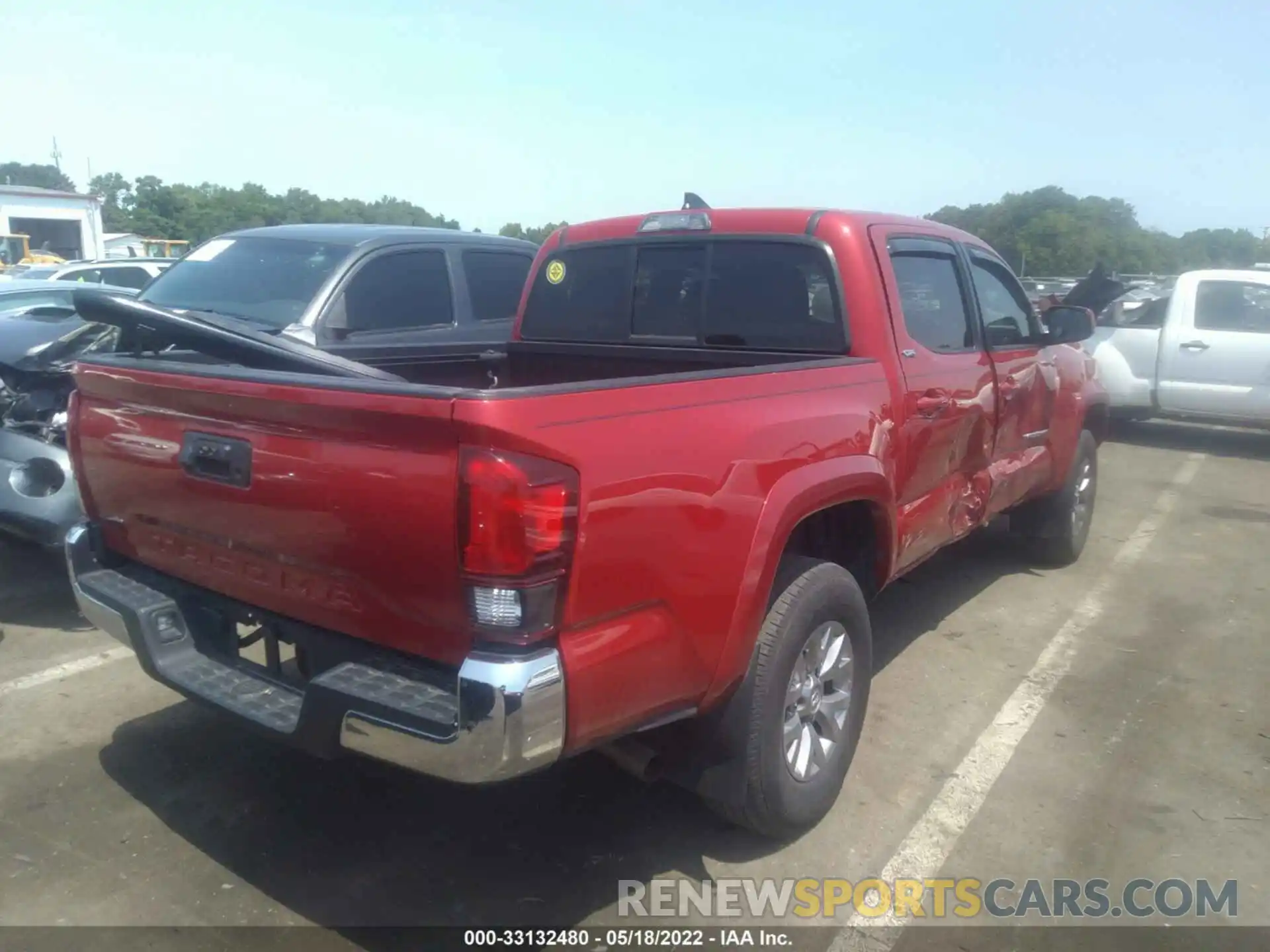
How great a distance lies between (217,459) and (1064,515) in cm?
490

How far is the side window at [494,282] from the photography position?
6.88 m

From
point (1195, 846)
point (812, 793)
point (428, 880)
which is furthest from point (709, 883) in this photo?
Result: point (1195, 846)

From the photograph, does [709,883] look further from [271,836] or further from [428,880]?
[271,836]

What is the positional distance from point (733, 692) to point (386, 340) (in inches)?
150

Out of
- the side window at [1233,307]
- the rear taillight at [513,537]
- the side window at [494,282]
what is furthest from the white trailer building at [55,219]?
the rear taillight at [513,537]

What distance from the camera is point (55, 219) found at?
43875 mm

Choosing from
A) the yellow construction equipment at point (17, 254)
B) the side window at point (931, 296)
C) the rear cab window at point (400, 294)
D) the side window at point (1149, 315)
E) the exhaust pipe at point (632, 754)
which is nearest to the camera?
the exhaust pipe at point (632, 754)

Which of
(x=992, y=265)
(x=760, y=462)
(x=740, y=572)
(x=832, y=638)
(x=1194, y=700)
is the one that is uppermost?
(x=992, y=265)

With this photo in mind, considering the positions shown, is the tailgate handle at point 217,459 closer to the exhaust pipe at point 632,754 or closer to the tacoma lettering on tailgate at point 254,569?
the tacoma lettering on tailgate at point 254,569

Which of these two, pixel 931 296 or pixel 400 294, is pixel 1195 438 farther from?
pixel 400 294

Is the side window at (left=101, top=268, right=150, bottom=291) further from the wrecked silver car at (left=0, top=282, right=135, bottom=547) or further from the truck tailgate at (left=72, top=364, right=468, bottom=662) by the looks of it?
the truck tailgate at (left=72, top=364, right=468, bottom=662)

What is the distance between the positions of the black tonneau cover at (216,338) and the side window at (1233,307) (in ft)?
32.2

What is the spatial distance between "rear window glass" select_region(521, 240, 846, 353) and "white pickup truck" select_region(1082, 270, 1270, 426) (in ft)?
24.8

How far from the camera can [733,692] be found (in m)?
2.95
